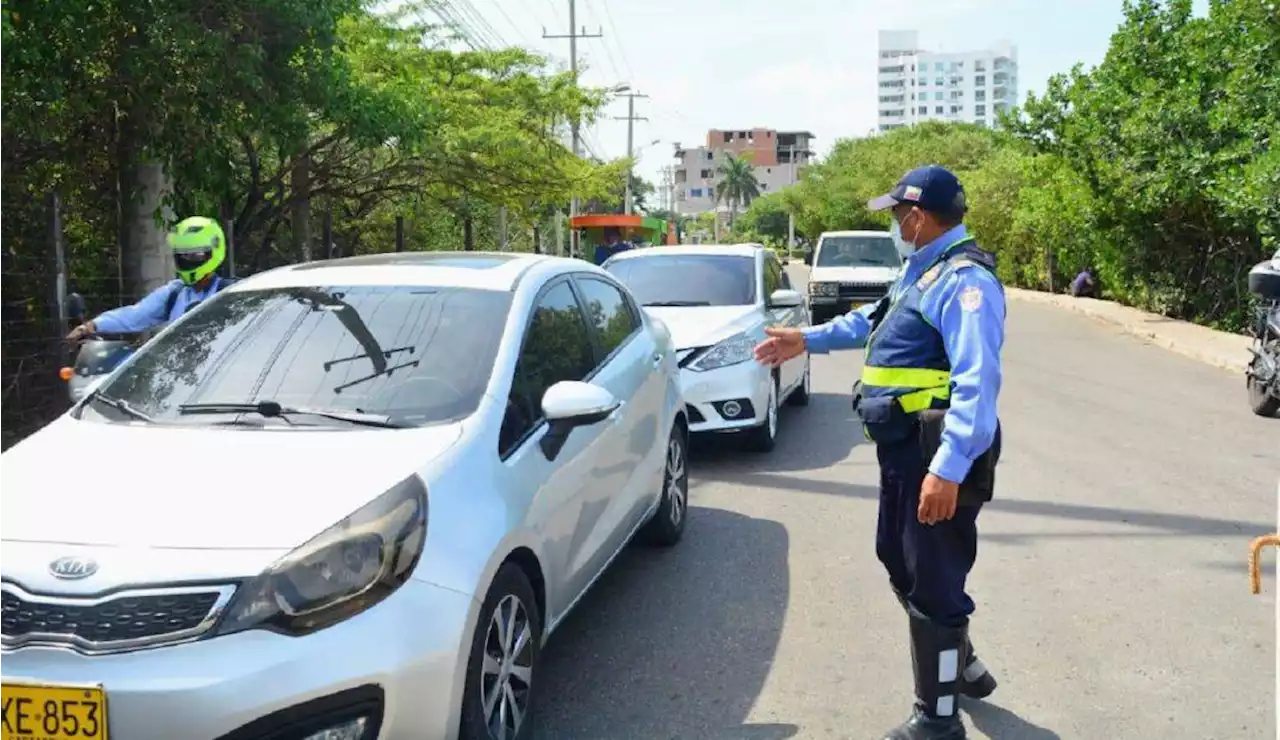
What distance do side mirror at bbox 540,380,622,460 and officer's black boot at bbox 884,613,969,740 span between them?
124 cm

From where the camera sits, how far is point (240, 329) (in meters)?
4.38

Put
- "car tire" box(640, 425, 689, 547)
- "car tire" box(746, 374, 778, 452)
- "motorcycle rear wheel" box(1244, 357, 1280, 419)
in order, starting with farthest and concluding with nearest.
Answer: "motorcycle rear wheel" box(1244, 357, 1280, 419), "car tire" box(746, 374, 778, 452), "car tire" box(640, 425, 689, 547)

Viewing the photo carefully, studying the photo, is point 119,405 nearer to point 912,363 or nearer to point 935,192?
point 912,363

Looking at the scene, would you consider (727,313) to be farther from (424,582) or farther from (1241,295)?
(1241,295)

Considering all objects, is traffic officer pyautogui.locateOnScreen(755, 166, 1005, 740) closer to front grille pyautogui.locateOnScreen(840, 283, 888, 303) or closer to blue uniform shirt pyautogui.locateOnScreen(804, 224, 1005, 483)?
blue uniform shirt pyautogui.locateOnScreen(804, 224, 1005, 483)

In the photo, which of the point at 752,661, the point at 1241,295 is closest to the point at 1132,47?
the point at 1241,295

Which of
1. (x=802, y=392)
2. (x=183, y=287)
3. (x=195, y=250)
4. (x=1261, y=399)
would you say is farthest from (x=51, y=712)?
(x=1261, y=399)

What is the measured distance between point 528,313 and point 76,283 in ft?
20.4

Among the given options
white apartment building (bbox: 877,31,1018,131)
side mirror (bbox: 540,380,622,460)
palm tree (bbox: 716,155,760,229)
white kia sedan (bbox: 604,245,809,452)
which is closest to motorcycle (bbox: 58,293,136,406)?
side mirror (bbox: 540,380,622,460)

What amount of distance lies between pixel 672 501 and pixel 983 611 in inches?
67.3

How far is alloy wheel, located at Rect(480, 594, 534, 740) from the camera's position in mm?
3369

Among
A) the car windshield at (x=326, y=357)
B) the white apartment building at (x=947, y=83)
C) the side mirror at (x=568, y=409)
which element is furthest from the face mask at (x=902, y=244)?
the white apartment building at (x=947, y=83)

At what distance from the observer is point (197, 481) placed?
3.26m

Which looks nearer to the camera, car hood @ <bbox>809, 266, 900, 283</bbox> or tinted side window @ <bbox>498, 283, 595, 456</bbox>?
tinted side window @ <bbox>498, 283, 595, 456</bbox>
